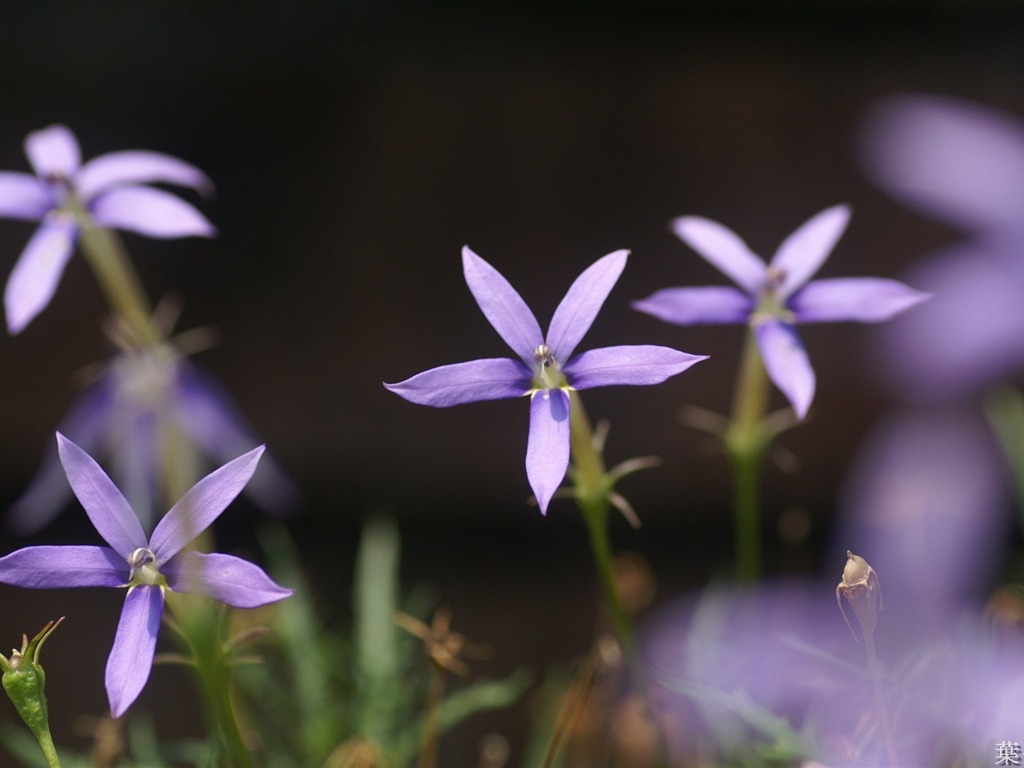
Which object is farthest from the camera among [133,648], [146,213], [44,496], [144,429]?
[44,496]

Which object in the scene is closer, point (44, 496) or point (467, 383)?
point (467, 383)

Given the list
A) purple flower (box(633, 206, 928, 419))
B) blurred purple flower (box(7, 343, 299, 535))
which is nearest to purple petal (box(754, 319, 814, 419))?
purple flower (box(633, 206, 928, 419))

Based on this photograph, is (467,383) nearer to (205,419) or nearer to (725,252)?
(725,252)

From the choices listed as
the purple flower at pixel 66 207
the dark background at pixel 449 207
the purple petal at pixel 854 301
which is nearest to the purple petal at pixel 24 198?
the purple flower at pixel 66 207

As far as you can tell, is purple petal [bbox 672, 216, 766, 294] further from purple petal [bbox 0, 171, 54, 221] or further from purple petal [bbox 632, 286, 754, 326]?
purple petal [bbox 0, 171, 54, 221]

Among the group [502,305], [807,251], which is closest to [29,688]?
[502,305]

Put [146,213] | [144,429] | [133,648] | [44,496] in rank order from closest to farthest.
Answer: [133,648] < [146,213] < [144,429] < [44,496]
